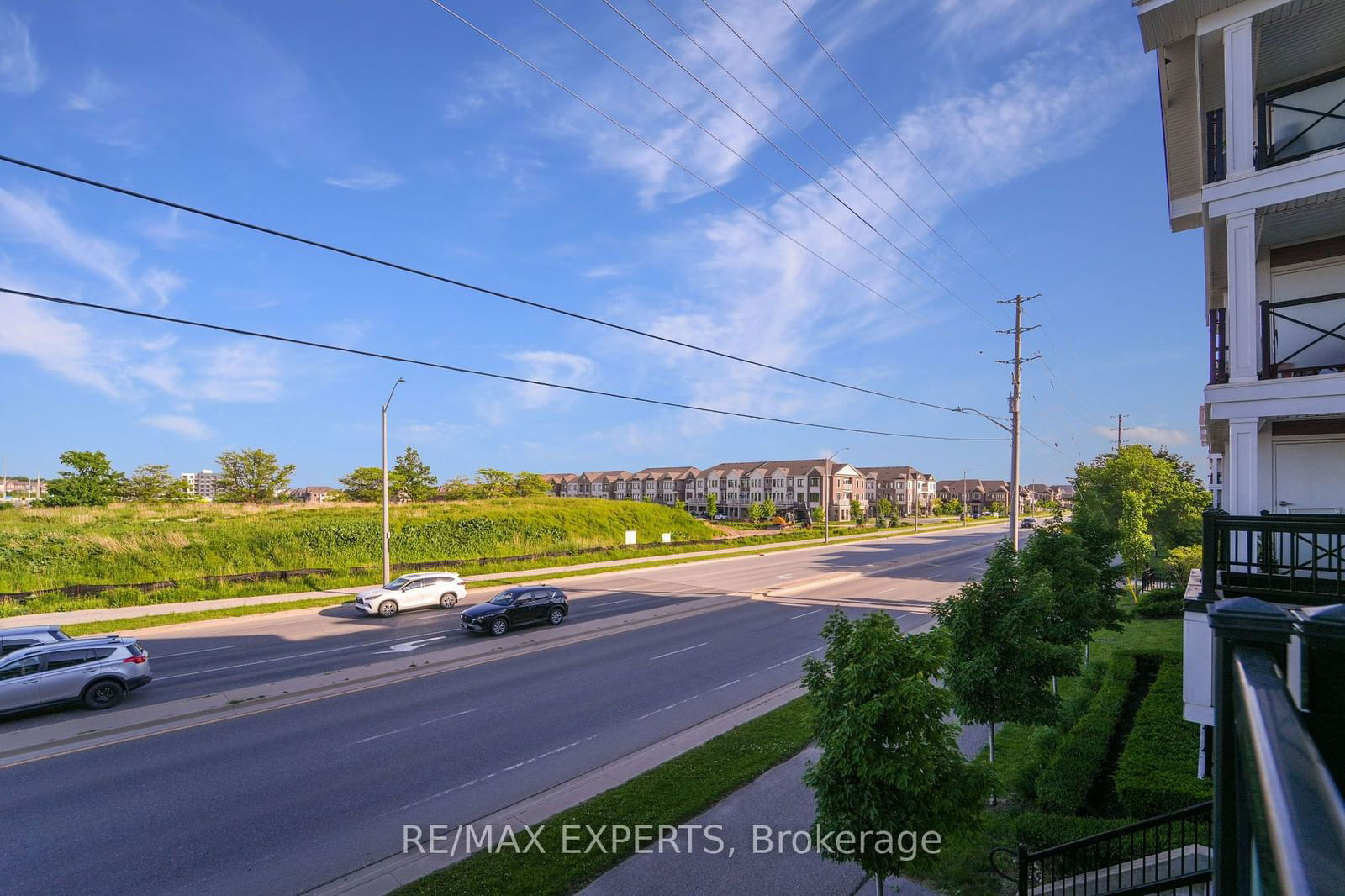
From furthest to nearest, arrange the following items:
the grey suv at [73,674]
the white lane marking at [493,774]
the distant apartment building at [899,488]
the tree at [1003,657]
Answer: the distant apartment building at [899,488]
the grey suv at [73,674]
the white lane marking at [493,774]
the tree at [1003,657]

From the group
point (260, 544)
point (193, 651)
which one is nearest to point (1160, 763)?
point (193, 651)

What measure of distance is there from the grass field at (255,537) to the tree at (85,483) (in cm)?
1591

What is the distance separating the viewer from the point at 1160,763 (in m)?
9.13

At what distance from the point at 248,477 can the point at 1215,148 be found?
Result: 78.4m

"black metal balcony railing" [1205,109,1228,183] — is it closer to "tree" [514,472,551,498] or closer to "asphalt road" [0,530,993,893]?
"asphalt road" [0,530,993,893]

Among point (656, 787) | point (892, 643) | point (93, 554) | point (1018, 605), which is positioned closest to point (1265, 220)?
point (1018, 605)

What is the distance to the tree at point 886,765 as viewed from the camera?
6242mm

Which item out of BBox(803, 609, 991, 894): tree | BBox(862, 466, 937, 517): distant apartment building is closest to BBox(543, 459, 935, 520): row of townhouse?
BBox(862, 466, 937, 517): distant apartment building

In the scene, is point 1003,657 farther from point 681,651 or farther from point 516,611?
point 516,611

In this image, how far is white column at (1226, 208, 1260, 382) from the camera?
8898mm

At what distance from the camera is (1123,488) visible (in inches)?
1232

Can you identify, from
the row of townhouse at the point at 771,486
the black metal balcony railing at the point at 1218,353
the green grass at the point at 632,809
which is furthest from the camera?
the row of townhouse at the point at 771,486

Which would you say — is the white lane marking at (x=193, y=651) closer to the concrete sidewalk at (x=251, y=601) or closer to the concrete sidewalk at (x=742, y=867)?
the concrete sidewalk at (x=251, y=601)

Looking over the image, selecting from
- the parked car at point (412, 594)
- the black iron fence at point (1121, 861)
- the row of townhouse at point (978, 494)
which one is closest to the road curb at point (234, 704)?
the parked car at point (412, 594)
